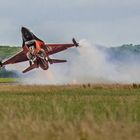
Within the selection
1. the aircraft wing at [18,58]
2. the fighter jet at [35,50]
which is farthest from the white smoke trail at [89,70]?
the fighter jet at [35,50]

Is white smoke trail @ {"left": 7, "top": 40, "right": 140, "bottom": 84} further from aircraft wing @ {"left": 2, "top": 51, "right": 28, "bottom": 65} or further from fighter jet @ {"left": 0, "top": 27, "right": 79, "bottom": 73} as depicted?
fighter jet @ {"left": 0, "top": 27, "right": 79, "bottom": 73}

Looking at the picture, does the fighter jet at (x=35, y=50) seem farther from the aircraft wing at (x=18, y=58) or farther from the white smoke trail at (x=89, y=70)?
the white smoke trail at (x=89, y=70)

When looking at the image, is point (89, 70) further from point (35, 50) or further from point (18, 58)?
point (35, 50)

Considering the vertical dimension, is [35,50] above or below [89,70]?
above

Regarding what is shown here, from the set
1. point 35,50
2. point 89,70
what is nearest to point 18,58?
point 35,50

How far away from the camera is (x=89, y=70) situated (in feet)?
383

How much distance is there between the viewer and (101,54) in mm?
119500

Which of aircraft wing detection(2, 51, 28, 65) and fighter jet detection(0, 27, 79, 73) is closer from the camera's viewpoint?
fighter jet detection(0, 27, 79, 73)

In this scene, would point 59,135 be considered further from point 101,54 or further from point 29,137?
point 101,54

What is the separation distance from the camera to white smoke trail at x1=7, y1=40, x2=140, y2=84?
112188 millimetres

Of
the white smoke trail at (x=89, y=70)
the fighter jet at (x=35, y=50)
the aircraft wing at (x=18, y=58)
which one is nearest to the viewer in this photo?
the fighter jet at (x=35, y=50)

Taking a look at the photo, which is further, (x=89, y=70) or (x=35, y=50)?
(x=89, y=70)

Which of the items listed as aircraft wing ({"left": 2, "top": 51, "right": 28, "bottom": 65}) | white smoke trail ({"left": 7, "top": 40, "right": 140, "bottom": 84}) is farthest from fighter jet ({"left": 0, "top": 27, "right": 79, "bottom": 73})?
white smoke trail ({"left": 7, "top": 40, "right": 140, "bottom": 84})

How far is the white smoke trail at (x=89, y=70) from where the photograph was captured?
112 metres
